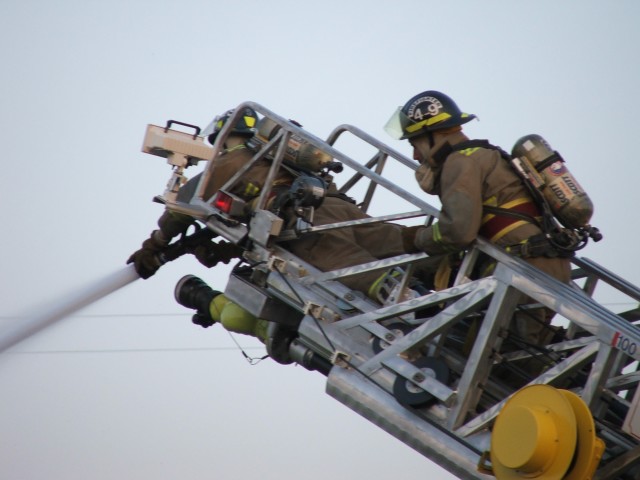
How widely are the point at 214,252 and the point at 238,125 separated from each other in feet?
3.82

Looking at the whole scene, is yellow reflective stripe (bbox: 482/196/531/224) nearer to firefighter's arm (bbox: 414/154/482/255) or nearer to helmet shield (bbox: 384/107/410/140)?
firefighter's arm (bbox: 414/154/482/255)

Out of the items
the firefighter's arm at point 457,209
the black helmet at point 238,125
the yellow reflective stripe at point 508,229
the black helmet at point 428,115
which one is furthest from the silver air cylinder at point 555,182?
the black helmet at point 238,125

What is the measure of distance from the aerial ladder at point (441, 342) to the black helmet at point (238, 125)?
258 millimetres

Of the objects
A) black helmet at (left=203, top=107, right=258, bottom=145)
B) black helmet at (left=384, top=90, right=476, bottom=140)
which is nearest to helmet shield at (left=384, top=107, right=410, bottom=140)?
black helmet at (left=384, top=90, right=476, bottom=140)

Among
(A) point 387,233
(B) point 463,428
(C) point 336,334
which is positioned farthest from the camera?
(A) point 387,233

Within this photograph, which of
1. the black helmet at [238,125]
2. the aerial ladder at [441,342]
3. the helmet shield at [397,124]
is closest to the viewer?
the aerial ladder at [441,342]

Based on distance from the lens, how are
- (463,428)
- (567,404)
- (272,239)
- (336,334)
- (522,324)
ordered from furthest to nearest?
(272,239)
(336,334)
(522,324)
(463,428)
(567,404)

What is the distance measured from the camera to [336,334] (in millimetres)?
8219

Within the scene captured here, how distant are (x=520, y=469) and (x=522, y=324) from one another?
163 centimetres

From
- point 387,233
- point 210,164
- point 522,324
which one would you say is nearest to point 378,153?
point 387,233

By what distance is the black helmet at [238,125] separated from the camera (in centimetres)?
991

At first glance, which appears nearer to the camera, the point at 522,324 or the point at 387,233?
the point at 522,324

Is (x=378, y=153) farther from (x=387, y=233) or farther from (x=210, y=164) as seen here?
(x=210, y=164)

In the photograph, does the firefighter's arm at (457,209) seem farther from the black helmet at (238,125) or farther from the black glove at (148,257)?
the black glove at (148,257)
